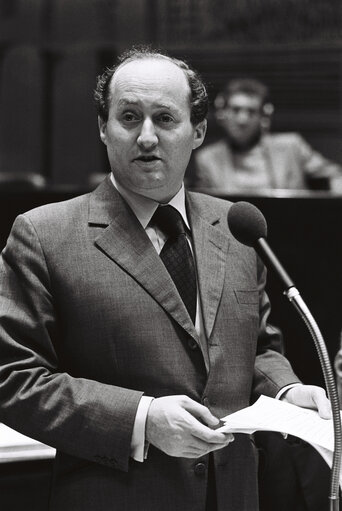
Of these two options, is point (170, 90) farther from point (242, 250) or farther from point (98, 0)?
point (98, 0)

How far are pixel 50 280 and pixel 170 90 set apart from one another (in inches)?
16.1

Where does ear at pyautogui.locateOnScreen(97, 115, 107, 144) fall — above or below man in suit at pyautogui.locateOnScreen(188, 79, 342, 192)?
above

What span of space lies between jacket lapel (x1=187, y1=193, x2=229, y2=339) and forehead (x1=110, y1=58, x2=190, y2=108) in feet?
0.77

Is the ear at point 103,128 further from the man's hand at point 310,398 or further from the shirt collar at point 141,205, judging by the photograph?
the man's hand at point 310,398

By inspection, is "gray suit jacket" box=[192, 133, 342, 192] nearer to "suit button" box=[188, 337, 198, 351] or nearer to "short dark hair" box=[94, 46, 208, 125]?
"short dark hair" box=[94, 46, 208, 125]

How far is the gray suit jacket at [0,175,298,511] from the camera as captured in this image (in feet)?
4.43

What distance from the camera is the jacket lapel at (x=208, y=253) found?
1.48m

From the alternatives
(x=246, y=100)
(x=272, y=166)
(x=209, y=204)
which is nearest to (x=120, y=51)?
(x=246, y=100)

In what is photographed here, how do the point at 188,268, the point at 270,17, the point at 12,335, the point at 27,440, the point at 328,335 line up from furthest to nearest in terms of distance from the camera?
the point at 270,17
the point at 328,335
the point at 27,440
the point at 188,268
the point at 12,335

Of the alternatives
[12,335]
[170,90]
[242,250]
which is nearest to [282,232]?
[242,250]

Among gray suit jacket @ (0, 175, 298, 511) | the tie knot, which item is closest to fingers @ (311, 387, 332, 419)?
gray suit jacket @ (0, 175, 298, 511)

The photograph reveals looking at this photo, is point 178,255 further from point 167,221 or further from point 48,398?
point 48,398

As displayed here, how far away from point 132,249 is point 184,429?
1.21 ft

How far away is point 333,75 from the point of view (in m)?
5.52
